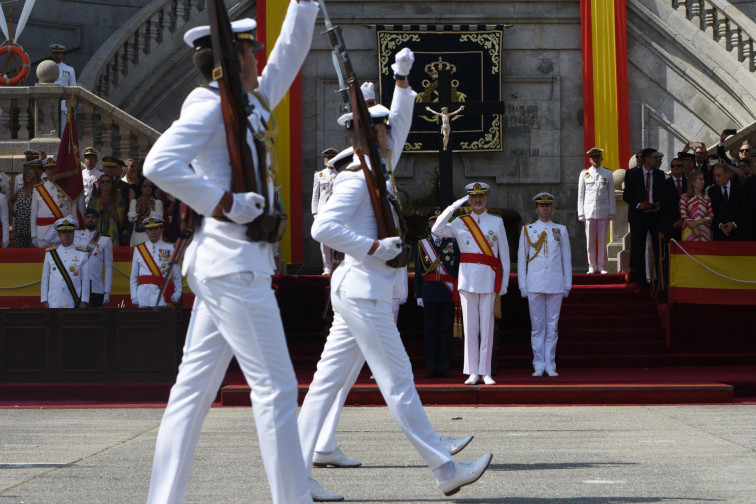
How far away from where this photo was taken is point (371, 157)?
20.6ft

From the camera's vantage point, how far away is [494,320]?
13.2 metres

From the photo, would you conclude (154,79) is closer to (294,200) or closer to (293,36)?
(294,200)

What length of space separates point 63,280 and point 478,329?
4.69 m

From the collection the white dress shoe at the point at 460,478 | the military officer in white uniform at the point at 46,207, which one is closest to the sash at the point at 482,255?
the military officer in white uniform at the point at 46,207

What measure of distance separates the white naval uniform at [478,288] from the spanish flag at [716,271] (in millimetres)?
2792

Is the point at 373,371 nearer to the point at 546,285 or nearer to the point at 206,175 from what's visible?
the point at 206,175

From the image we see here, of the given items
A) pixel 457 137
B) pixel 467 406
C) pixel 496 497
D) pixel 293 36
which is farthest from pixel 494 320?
pixel 457 137

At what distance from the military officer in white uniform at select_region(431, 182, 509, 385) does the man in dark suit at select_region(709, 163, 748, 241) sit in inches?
143

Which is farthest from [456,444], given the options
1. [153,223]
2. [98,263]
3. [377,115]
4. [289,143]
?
[289,143]

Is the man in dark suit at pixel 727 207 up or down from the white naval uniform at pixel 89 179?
down

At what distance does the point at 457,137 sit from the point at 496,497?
1725 centimetres

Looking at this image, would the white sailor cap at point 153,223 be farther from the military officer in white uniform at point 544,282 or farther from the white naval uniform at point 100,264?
the military officer in white uniform at point 544,282

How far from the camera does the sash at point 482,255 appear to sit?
1248 cm

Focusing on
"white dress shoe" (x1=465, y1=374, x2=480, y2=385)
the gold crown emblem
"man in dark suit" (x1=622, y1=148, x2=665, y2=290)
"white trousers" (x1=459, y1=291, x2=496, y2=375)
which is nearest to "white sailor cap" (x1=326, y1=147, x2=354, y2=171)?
"white dress shoe" (x1=465, y1=374, x2=480, y2=385)
